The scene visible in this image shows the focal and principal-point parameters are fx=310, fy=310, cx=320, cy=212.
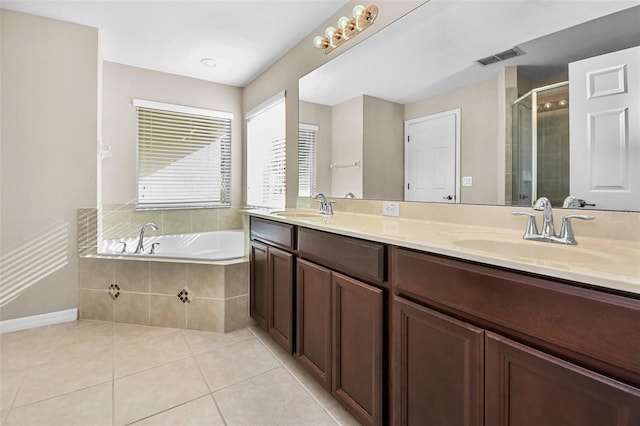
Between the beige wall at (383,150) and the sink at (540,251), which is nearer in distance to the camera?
the sink at (540,251)

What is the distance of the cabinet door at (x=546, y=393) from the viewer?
646 mm

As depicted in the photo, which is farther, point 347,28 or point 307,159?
point 307,159

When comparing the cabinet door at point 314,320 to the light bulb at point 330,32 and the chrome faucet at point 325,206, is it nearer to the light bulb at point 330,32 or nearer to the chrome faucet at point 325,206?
the chrome faucet at point 325,206

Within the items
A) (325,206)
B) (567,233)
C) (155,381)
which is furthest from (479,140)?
(155,381)

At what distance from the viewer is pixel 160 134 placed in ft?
11.8

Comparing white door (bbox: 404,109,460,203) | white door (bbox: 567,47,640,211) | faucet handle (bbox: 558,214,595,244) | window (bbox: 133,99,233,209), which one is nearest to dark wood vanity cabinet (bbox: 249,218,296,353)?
white door (bbox: 404,109,460,203)

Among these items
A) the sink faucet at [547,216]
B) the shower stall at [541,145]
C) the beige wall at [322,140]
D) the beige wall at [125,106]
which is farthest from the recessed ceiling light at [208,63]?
the sink faucet at [547,216]

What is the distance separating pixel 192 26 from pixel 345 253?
242 centimetres

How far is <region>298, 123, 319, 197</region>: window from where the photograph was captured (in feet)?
8.71

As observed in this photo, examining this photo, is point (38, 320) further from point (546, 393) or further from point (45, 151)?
point (546, 393)

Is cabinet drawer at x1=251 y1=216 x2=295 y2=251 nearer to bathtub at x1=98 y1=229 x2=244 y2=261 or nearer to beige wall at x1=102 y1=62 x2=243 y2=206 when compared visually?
bathtub at x1=98 y1=229 x2=244 y2=261

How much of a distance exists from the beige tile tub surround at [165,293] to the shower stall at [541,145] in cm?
193

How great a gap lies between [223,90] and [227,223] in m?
1.70

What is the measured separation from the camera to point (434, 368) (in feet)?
3.33
